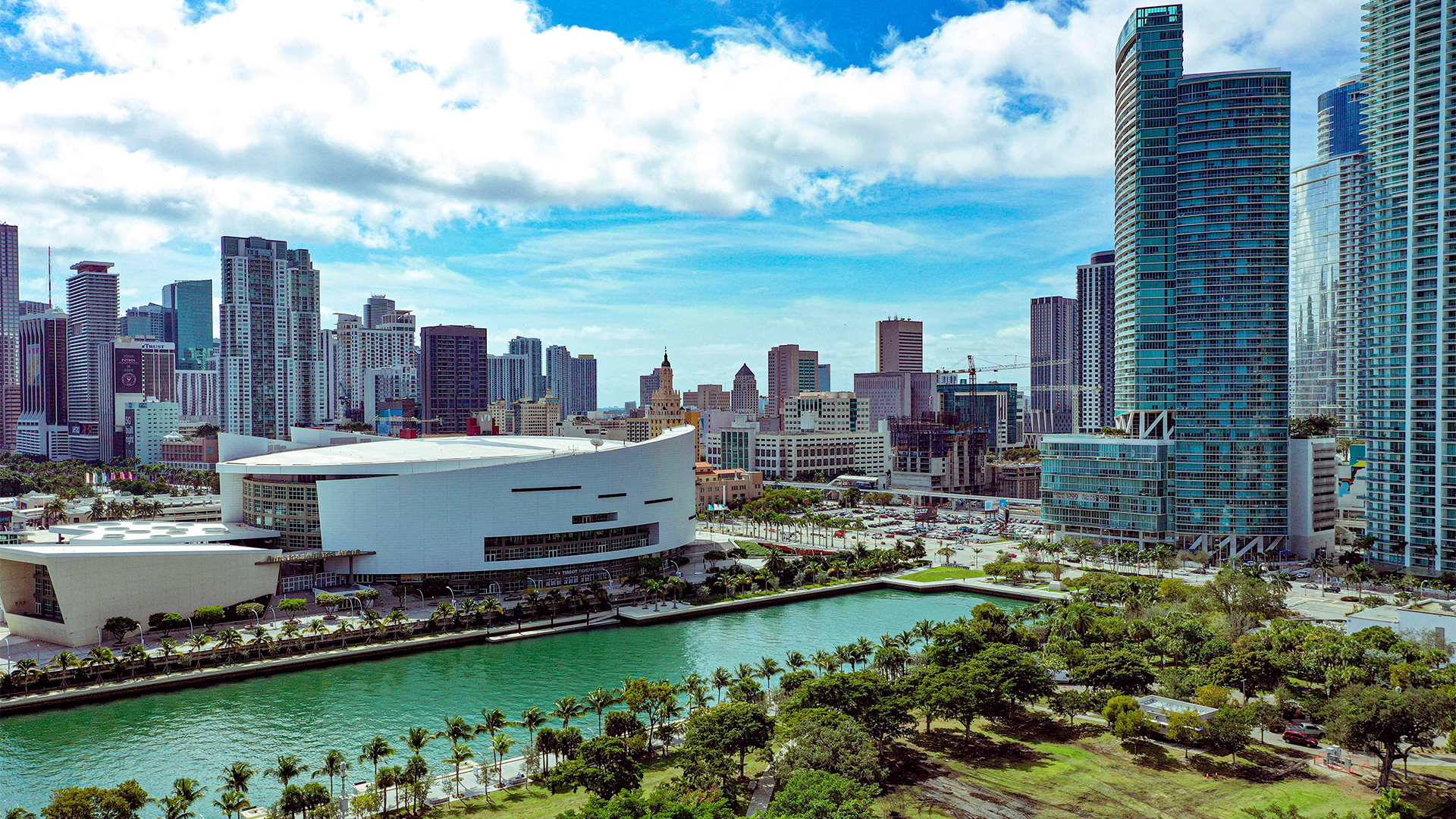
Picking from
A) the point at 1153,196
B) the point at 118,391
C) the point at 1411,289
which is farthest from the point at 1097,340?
the point at 118,391

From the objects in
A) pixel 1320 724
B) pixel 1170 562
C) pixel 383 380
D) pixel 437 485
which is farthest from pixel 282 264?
pixel 1320 724

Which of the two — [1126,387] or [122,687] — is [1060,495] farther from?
[122,687]

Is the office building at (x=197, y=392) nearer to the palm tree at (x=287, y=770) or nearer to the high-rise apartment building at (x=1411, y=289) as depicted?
the palm tree at (x=287, y=770)

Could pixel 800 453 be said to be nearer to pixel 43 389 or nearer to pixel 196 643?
pixel 196 643

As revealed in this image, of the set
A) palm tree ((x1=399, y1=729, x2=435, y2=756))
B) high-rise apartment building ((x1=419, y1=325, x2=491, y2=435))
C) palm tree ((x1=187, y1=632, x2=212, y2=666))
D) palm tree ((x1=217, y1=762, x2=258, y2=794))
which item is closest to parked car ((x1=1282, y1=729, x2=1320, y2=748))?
palm tree ((x1=399, y1=729, x2=435, y2=756))

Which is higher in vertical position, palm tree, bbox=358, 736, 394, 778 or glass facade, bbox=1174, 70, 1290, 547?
glass facade, bbox=1174, 70, 1290, 547

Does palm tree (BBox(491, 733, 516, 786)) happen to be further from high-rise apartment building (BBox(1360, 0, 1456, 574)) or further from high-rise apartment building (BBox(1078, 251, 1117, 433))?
high-rise apartment building (BBox(1078, 251, 1117, 433))
